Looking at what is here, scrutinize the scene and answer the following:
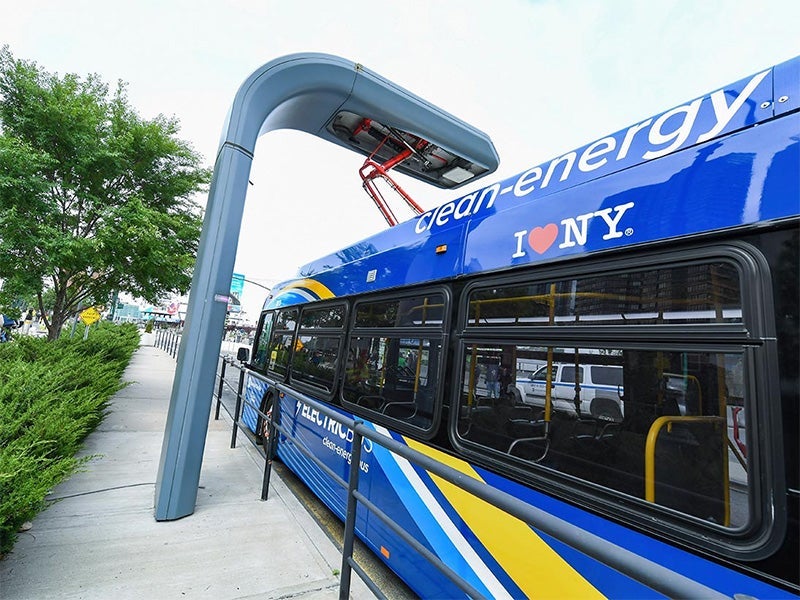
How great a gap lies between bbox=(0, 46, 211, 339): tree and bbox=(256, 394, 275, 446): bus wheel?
12.9 ft

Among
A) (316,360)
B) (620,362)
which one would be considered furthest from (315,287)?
(620,362)

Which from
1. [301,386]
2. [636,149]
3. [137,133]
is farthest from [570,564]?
[137,133]

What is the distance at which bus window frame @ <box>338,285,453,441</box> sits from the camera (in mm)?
2668

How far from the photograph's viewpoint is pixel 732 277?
151 centimetres

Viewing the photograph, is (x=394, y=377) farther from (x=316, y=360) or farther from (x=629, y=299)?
(x=629, y=299)

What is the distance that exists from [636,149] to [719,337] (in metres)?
1.05

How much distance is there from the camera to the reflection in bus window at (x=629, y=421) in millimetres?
1478

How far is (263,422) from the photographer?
20.5 feet

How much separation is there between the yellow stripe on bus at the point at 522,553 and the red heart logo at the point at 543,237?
1240mm

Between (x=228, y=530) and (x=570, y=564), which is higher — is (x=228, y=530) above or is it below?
below

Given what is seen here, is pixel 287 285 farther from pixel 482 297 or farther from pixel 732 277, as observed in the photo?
pixel 732 277

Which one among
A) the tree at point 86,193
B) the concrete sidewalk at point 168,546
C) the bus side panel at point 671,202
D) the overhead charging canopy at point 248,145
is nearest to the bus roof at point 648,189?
the bus side panel at point 671,202

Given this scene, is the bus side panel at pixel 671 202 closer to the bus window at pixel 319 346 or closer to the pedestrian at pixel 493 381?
the pedestrian at pixel 493 381

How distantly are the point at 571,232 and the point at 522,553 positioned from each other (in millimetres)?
1604
